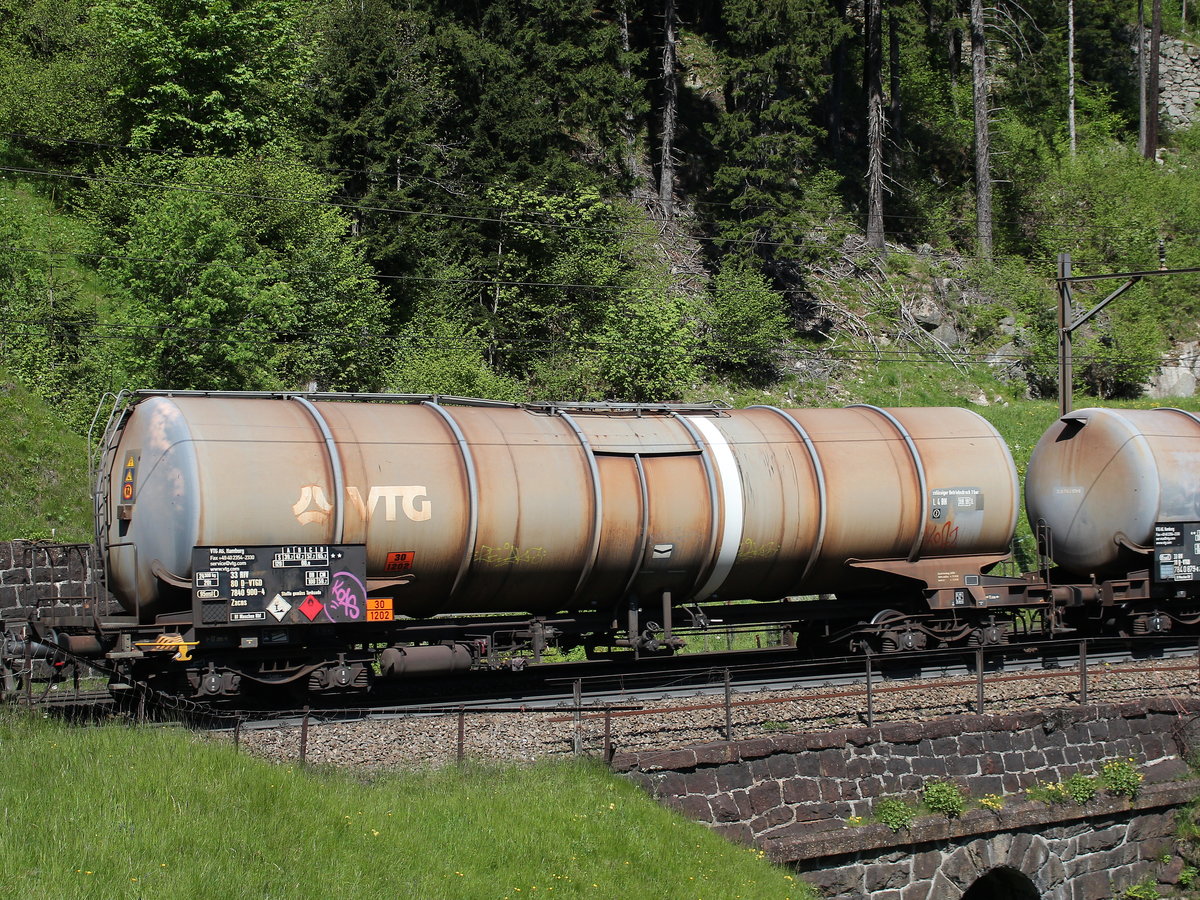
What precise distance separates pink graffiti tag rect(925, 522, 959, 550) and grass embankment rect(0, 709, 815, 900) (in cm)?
627

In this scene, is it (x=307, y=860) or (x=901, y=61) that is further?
(x=901, y=61)

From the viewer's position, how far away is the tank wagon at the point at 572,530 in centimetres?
1295

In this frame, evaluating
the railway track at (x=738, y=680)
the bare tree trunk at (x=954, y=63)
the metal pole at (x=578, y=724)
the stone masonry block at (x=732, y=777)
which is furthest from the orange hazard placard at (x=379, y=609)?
the bare tree trunk at (x=954, y=63)

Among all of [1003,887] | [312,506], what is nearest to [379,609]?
[312,506]

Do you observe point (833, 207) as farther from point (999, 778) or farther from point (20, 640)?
point (20, 640)

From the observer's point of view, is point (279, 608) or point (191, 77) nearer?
point (279, 608)

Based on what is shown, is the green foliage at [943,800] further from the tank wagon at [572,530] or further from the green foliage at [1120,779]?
the tank wagon at [572,530]

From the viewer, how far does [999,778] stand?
14297mm

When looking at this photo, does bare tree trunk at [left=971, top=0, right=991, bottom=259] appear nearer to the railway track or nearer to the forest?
the forest

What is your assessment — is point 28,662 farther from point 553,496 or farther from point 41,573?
point 553,496

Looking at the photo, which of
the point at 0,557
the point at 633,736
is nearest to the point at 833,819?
the point at 633,736

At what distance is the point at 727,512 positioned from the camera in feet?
50.6

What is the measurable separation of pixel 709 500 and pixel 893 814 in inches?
185

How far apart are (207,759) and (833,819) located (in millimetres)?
7189
